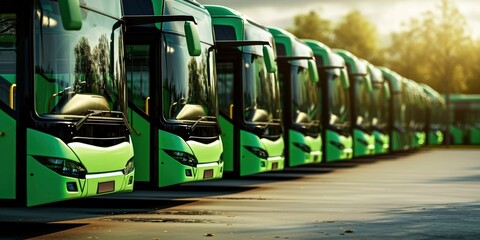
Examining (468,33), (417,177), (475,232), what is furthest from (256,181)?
(468,33)

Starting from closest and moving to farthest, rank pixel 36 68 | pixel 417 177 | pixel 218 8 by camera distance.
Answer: pixel 36 68 → pixel 218 8 → pixel 417 177

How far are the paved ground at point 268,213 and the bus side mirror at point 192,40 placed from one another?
90.3 inches

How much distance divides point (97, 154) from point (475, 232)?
14.7 feet

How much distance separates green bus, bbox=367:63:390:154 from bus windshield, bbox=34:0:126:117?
25.7m

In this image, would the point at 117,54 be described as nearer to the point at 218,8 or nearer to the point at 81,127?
the point at 81,127

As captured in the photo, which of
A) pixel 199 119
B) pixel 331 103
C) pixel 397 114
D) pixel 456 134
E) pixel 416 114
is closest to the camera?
pixel 199 119

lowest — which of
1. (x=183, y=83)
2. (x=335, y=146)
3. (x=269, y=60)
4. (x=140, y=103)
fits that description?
(x=335, y=146)

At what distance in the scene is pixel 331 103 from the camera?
31469mm

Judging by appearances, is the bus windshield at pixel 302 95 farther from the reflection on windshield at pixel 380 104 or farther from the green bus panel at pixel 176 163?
the reflection on windshield at pixel 380 104

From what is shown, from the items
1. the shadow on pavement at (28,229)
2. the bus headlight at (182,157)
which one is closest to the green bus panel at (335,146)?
the bus headlight at (182,157)

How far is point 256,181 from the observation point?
25875 mm

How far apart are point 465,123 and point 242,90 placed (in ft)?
173

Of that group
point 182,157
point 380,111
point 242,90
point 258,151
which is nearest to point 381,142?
point 380,111

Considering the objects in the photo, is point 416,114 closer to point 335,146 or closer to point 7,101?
point 335,146
